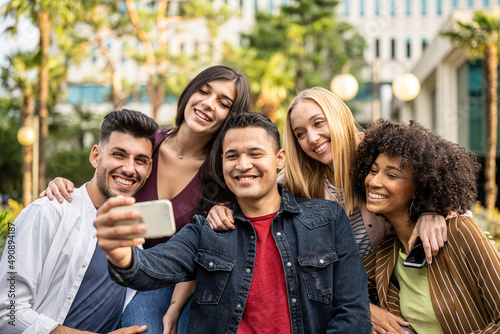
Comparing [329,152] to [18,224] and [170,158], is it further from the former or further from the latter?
[18,224]

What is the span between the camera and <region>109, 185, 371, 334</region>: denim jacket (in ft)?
8.30

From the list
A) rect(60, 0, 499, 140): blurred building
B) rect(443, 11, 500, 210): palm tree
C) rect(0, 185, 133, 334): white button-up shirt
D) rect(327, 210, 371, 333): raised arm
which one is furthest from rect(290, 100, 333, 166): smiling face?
rect(60, 0, 499, 140): blurred building

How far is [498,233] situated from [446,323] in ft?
28.7

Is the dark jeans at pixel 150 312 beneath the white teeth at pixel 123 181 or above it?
beneath

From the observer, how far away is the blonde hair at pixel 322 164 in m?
3.42

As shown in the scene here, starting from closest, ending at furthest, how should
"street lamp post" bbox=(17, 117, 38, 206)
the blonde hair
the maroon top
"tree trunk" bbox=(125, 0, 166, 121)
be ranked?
the blonde hair < the maroon top < "street lamp post" bbox=(17, 117, 38, 206) < "tree trunk" bbox=(125, 0, 166, 121)

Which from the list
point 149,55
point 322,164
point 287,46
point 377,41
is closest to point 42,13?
point 149,55

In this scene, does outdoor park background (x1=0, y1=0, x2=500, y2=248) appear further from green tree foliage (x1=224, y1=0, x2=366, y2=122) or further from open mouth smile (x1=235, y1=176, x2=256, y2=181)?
open mouth smile (x1=235, y1=176, x2=256, y2=181)

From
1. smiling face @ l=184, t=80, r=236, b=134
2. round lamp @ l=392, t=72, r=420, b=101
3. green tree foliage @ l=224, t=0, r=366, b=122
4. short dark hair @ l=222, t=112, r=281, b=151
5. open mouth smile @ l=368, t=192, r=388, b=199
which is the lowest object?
open mouth smile @ l=368, t=192, r=388, b=199

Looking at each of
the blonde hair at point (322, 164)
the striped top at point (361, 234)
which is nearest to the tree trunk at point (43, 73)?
the blonde hair at point (322, 164)

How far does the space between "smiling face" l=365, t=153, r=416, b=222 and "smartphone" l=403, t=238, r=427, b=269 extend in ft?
0.74

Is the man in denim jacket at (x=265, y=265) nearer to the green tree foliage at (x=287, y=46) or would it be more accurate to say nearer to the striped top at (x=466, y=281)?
the striped top at (x=466, y=281)

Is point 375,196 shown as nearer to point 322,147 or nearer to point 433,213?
point 433,213

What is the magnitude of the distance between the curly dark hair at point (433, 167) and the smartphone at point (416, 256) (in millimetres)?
206
